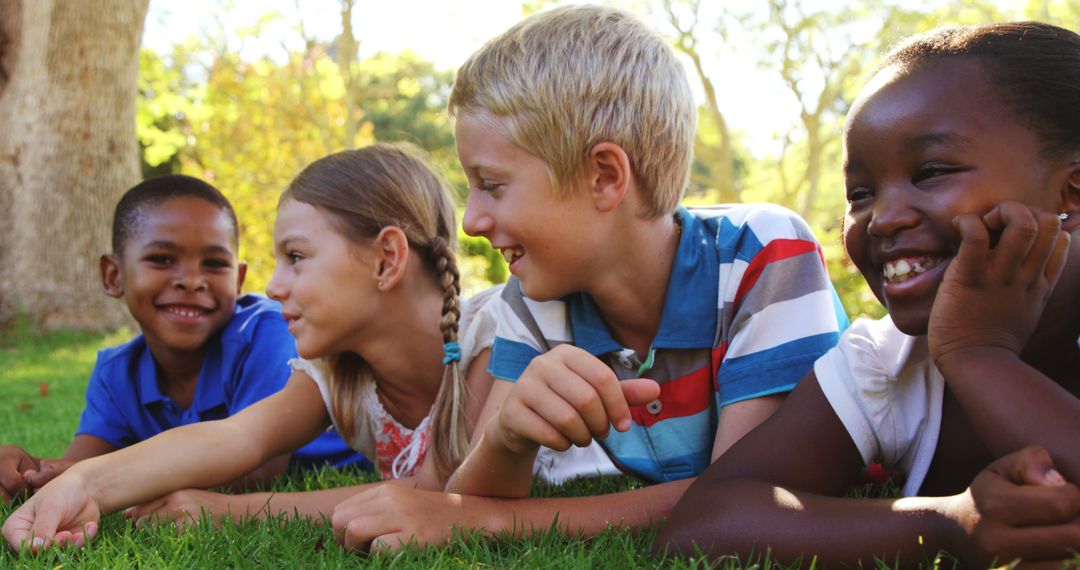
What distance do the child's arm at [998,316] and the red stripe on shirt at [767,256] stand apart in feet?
2.67

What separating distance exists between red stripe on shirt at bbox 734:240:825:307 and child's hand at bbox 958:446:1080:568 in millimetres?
1151

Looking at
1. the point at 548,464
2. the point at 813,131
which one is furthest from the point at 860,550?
the point at 813,131

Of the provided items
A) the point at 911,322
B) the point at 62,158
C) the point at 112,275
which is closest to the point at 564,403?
the point at 911,322

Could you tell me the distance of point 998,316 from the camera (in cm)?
199

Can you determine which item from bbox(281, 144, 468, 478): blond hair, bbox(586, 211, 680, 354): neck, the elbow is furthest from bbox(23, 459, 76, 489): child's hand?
the elbow

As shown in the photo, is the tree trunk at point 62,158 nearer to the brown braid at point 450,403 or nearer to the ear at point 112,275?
the ear at point 112,275

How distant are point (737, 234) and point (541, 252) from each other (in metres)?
0.59

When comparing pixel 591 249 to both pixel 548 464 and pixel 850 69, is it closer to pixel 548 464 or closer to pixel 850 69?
pixel 548 464

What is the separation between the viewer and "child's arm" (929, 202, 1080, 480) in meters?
1.88

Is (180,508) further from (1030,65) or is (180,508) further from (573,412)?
(1030,65)

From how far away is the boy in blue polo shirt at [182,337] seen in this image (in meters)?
4.22

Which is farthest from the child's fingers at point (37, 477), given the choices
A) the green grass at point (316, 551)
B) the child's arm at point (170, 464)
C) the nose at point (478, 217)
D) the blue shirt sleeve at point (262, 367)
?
the nose at point (478, 217)

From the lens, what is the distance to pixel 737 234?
2971 millimetres

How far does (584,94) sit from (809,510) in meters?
1.39
